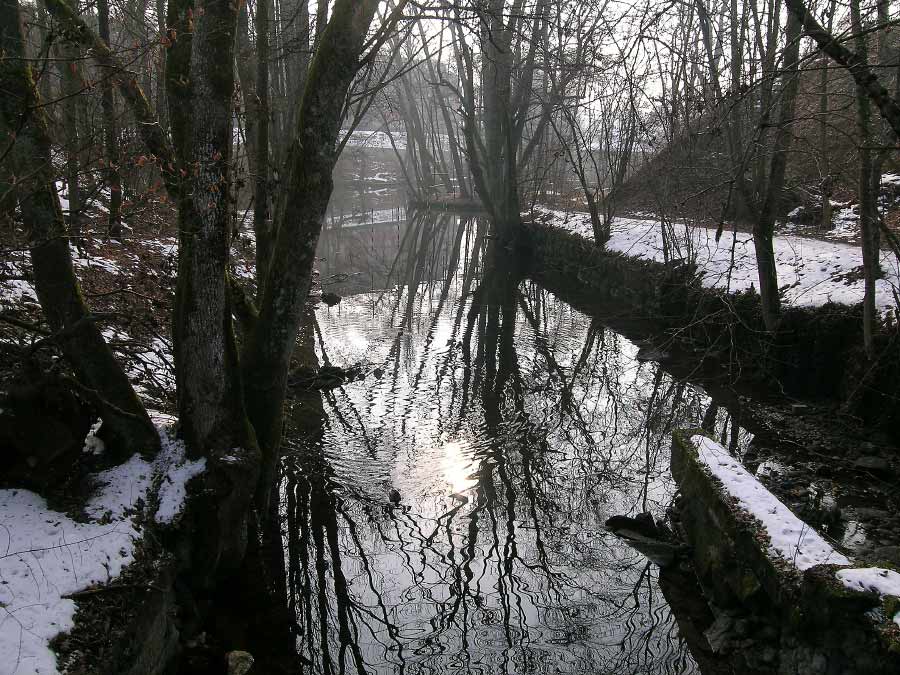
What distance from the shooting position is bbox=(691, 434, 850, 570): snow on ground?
4074 mm

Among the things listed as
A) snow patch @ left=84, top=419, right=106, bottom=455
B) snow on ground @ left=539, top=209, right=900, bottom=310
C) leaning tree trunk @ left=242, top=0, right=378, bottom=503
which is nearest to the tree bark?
snow on ground @ left=539, top=209, right=900, bottom=310

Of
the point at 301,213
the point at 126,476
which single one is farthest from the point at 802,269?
the point at 126,476

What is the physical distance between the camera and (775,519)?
447cm

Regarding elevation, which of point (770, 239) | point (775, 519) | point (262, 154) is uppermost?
point (262, 154)

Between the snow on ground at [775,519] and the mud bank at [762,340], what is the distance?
1.36 m

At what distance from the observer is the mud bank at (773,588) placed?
347 centimetres

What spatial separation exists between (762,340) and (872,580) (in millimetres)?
5696

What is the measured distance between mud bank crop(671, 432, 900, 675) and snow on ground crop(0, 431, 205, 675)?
3904 mm

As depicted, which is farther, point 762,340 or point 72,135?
point 762,340

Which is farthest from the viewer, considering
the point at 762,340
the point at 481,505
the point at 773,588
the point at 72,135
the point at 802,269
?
the point at 802,269

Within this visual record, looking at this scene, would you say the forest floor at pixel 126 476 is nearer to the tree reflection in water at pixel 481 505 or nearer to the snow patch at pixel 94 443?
the snow patch at pixel 94 443

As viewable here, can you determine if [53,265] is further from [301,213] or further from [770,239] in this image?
[770,239]

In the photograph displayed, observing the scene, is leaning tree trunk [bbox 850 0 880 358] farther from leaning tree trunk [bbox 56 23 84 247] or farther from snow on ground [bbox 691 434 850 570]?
leaning tree trunk [bbox 56 23 84 247]

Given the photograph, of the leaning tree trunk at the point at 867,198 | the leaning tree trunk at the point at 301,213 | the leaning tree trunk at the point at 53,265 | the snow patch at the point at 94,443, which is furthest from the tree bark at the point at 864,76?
the snow patch at the point at 94,443
